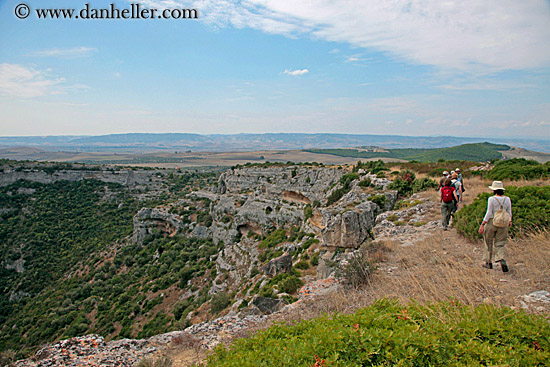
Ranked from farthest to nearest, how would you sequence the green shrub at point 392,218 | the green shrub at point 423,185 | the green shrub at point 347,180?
the green shrub at point 347,180 → the green shrub at point 423,185 → the green shrub at point 392,218

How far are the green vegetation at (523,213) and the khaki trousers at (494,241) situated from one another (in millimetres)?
2063

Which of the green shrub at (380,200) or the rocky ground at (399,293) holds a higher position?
the green shrub at (380,200)

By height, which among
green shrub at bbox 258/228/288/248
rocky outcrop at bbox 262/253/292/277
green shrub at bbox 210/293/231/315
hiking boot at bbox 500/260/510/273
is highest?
hiking boot at bbox 500/260/510/273

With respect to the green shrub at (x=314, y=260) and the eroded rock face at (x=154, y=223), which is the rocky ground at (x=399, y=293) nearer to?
the green shrub at (x=314, y=260)

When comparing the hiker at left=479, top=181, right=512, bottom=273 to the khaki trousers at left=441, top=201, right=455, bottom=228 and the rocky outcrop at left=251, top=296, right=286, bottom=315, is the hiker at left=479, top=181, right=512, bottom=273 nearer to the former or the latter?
the khaki trousers at left=441, top=201, right=455, bottom=228

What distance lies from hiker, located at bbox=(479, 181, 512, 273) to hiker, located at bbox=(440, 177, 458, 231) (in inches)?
133

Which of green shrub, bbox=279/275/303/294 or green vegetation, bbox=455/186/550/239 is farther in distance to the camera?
green shrub, bbox=279/275/303/294

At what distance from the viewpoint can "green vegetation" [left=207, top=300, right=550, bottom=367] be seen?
3039 mm

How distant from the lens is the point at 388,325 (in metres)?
3.73

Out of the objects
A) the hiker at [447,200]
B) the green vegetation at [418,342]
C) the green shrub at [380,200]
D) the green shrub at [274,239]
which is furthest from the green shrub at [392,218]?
the green shrub at [274,239]

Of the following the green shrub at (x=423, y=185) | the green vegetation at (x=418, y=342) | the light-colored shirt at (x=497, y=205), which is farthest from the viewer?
the green shrub at (x=423, y=185)

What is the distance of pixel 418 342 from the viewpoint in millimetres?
3189

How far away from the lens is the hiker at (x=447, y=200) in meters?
9.60

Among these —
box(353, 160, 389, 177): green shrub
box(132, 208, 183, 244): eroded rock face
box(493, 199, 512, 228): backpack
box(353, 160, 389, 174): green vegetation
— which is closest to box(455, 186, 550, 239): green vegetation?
box(493, 199, 512, 228): backpack
